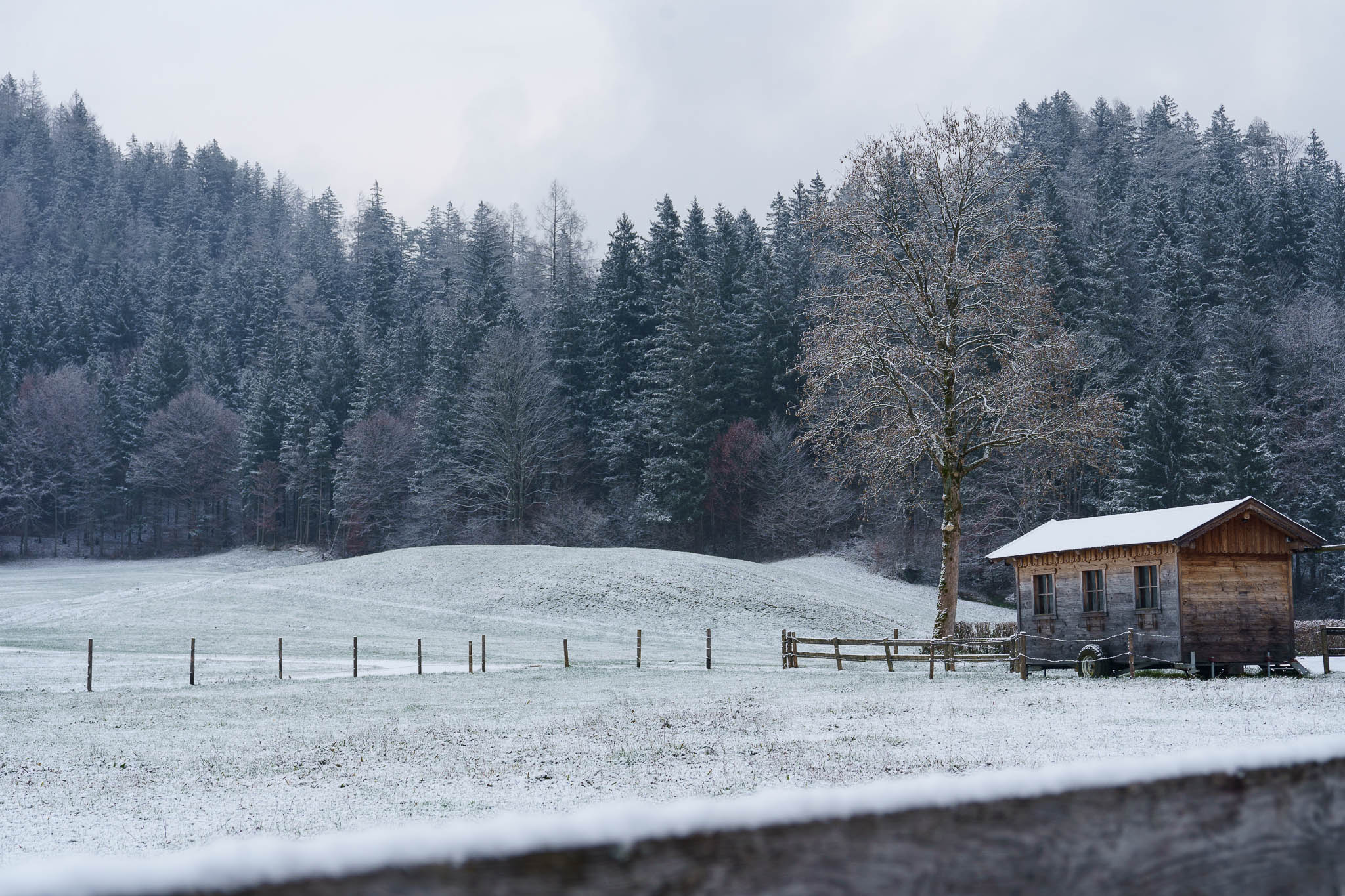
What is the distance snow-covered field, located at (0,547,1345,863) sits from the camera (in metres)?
11.9

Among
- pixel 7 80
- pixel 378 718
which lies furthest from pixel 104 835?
pixel 7 80

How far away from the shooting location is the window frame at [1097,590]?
28.8 m

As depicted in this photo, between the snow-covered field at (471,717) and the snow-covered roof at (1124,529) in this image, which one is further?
the snow-covered roof at (1124,529)

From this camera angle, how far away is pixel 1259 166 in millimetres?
108188

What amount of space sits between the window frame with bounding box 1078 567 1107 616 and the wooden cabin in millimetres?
23

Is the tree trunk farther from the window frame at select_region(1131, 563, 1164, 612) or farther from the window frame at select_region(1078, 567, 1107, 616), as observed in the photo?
the window frame at select_region(1131, 563, 1164, 612)

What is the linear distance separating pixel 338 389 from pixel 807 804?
104 meters

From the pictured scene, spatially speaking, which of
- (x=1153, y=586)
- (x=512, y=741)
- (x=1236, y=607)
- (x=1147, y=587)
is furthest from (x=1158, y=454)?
(x=512, y=741)

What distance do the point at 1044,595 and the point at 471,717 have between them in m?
18.6

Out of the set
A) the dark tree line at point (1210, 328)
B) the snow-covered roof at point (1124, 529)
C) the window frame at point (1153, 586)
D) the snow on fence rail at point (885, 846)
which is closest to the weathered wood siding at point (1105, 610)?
the window frame at point (1153, 586)

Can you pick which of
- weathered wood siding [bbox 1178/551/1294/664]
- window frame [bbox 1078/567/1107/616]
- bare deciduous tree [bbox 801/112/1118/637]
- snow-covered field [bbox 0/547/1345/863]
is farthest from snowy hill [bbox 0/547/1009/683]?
weathered wood siding [bbox 1178/551/1294/664]

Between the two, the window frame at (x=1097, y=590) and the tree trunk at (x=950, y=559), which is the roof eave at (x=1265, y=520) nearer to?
the window frame at (x=1097, y=590)

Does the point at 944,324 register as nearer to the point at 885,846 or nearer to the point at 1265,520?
the point at 1265,520

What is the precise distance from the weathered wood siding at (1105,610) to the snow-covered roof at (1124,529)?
0.28 meters
